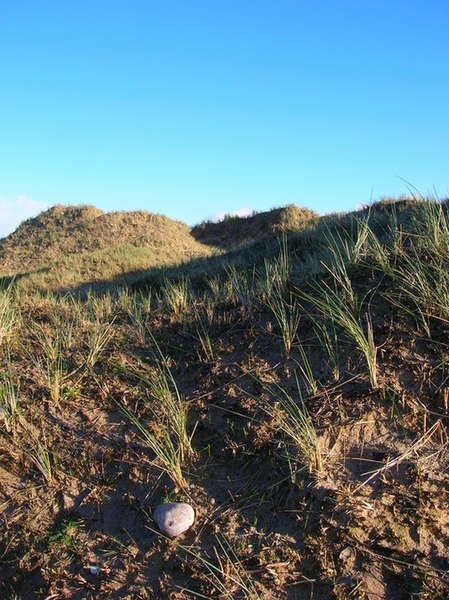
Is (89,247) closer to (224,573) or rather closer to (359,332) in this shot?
(359,332)

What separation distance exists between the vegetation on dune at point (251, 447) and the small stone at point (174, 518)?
0.06 m

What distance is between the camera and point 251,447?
11.2 ft

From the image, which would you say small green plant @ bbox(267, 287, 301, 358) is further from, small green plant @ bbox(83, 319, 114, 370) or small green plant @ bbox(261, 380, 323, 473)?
small green plant @ bbox(83, 319, 114, 370)

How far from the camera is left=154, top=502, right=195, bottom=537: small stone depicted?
3.01 m

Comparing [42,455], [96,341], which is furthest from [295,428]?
[96,341]

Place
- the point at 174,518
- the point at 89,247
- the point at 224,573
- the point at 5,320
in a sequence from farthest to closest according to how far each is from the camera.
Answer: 1. the point at 89,247
2. the point at 5,320
3. the point at 174,518
4. the point at 224,573

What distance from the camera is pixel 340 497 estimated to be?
9.53 feet

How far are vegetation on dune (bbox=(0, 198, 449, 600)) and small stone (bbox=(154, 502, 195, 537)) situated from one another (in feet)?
0.20

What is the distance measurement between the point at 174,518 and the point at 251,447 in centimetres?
66

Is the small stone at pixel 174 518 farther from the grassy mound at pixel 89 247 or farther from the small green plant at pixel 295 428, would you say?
the grassy mound at pixel 89 247

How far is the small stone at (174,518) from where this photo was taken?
3.01 meters

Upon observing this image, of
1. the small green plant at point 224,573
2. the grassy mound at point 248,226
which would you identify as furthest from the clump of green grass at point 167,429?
the grassy mound at point 248,226

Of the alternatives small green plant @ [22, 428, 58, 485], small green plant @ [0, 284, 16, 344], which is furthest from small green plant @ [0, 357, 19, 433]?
small green plant @ [0, 284, 16, 344]

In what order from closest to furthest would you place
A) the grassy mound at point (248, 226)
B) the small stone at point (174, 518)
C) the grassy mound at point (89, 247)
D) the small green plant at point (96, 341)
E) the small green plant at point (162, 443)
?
the small stone at point (174, 518)
the small green plant at point (162, 443)
the small green plant at point (96, 341)
the grassy mound at point (89, 247)
the grassy mound at point (248, 226)
